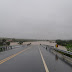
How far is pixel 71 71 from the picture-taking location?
8.45m

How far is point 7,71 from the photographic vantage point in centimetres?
822

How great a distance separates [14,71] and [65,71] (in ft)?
11.7

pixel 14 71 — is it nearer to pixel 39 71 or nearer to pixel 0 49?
pixel 39 71

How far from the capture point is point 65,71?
847cm

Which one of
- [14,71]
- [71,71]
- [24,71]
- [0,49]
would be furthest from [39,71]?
[0,49]

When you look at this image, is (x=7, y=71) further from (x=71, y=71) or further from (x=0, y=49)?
(x=0, y=49)

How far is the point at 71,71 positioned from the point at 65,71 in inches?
16.4

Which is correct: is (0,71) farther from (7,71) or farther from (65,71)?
(65,71)

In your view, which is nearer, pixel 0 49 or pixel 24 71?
pixel 24 71

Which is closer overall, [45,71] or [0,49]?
[45,71]

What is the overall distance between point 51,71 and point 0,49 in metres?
21.5

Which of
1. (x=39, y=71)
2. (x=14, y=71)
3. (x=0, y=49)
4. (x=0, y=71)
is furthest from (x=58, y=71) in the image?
(x=0, y=49)

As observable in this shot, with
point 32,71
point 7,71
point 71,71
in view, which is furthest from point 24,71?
point 71,71

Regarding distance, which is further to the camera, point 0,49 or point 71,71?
point 0,49
